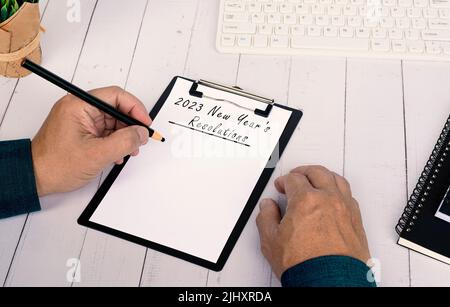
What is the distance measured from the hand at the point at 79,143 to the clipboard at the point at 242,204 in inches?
1.4

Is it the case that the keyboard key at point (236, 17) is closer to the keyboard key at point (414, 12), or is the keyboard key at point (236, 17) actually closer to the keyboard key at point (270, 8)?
the keyboard key at point (270, 8)

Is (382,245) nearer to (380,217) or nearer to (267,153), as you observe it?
(380,217)

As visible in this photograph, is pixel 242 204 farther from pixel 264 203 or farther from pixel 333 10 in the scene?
pixel 333 10

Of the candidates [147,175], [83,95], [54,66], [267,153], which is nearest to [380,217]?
[267,153]

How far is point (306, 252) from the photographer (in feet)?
2.14

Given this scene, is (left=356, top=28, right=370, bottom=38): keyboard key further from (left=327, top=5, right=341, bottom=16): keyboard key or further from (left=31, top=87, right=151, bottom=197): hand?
(left=31, top=87, right=151, bottom=197): hand

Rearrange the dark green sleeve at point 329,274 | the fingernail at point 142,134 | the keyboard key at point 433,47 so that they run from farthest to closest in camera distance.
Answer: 1. the keyboard key at point 433,47
2. the fingernail at point 142,134
3. the dark green sleeve at point 329,274

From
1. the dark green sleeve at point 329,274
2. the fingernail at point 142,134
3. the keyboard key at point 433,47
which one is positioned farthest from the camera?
the keyboard key at point 433,47

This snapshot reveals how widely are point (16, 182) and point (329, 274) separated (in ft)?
1.40

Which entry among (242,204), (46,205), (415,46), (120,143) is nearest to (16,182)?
(46,205)

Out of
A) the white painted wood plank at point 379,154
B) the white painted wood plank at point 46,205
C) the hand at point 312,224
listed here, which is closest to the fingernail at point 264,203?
the hand at point 312,224

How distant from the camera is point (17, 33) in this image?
0.77 metres

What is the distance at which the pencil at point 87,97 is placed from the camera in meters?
0.70

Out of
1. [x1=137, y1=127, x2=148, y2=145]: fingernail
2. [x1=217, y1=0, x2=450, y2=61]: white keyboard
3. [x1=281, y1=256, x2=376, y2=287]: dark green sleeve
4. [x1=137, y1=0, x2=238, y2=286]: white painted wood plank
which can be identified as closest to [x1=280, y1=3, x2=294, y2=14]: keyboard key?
[x1=217, y1=0, x2=450, y2=61]: white keyboard
